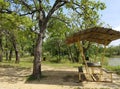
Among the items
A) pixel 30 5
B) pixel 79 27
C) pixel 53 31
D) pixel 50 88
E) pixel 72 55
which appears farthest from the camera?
pixel 72 55

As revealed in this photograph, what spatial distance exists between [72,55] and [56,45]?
386 cm

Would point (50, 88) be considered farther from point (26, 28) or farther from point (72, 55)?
point (72, 55)

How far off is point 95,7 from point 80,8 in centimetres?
86

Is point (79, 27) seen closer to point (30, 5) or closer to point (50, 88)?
point (30, 5)

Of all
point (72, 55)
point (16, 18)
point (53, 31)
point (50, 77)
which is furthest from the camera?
point (72, 55)

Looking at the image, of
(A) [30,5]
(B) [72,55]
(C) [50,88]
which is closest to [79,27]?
(B) [72,55]

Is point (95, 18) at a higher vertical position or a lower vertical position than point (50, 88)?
higher

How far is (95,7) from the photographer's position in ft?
43.6

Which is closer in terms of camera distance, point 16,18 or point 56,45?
point 16,18

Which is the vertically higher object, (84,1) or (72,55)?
(84,1)

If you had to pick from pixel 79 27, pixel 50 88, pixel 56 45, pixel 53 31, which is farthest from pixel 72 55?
pixel 50 88

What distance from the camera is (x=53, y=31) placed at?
16.5m

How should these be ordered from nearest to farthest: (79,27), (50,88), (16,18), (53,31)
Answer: (50,88), (16,18), (53,31), (79,27)

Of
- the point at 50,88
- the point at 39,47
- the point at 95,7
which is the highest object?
the point at 95,7
